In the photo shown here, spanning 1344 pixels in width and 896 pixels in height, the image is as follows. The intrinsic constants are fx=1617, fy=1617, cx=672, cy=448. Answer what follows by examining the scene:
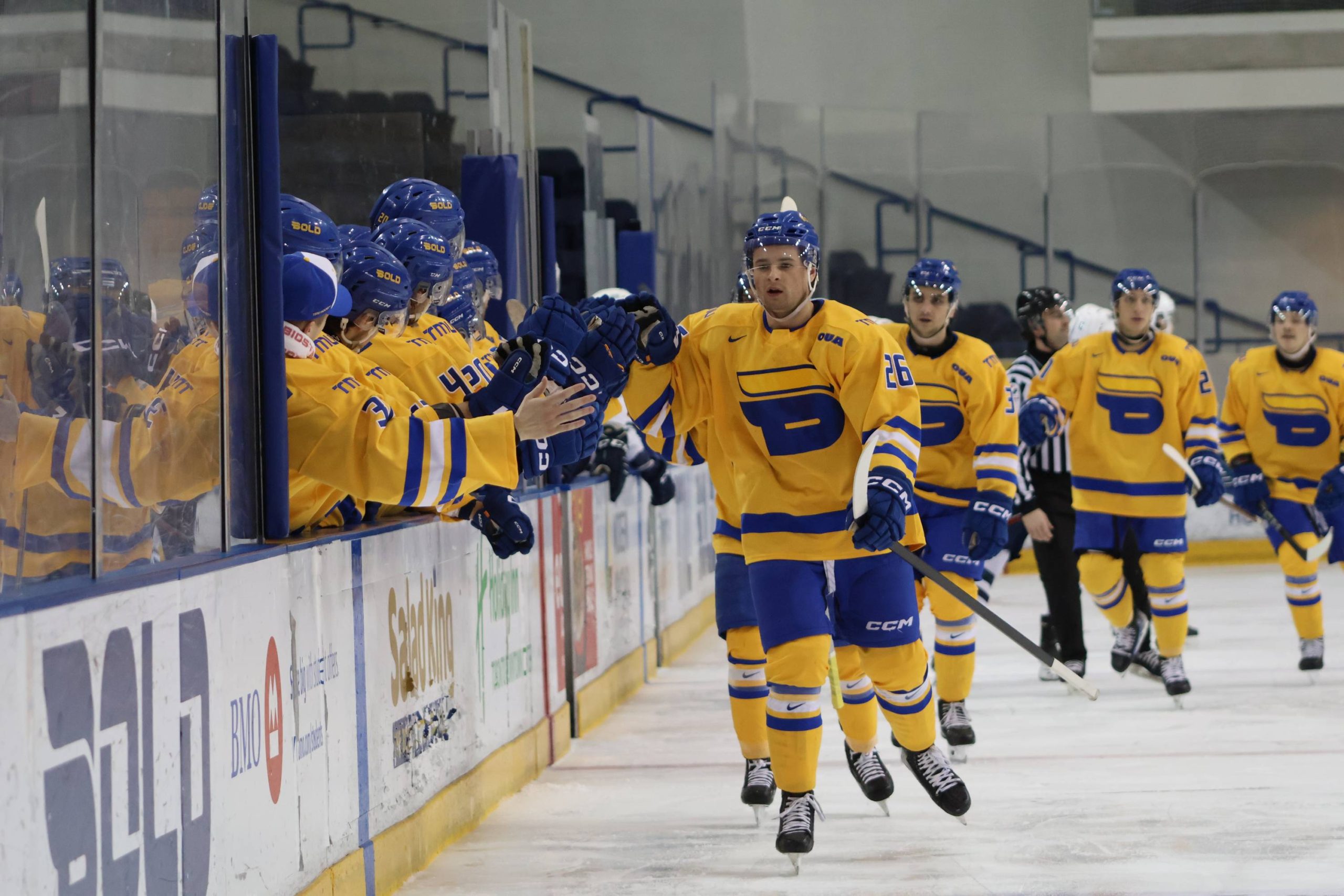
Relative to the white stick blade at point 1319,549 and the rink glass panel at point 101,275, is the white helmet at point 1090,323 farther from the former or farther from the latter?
the rink glass panel at point 101,275

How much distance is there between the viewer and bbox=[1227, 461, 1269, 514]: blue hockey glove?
688cm

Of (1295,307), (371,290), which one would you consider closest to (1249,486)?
(1295,307)

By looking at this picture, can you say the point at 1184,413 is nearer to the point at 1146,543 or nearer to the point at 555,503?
the point at 1146,543

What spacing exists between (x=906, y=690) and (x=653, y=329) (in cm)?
112

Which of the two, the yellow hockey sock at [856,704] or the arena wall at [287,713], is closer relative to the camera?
the arena wall at [287,713]

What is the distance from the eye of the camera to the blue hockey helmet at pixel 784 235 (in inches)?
153

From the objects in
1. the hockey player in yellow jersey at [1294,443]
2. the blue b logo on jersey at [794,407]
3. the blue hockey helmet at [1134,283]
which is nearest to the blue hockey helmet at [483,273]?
the blue b logo on jersey at [794,407]

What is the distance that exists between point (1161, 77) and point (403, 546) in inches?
480

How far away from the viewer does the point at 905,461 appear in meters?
3.74

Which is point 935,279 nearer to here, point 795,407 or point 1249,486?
point 795,407

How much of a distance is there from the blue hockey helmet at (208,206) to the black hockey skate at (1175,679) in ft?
14.1

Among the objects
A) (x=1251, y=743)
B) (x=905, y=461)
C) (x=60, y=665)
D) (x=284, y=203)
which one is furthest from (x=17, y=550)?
(x=1251, y=743)

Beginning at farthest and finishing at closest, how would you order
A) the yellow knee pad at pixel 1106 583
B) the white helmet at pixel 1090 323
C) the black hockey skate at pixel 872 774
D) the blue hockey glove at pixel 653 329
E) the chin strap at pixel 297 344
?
the white helmet at pixel 1090 323, the yellow knee pad at pixel 1106 583, the black hockey skate at pixel 872 774, the blue hockey glove at pixel 653 329, the chin strap at pixel 297 344

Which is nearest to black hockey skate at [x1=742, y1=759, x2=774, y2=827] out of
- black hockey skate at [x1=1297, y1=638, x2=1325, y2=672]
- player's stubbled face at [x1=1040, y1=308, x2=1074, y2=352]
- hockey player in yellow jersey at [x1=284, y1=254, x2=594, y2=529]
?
hockey player in yellow jersey at [x1=284, y1=254, x2=594, y2=529]
